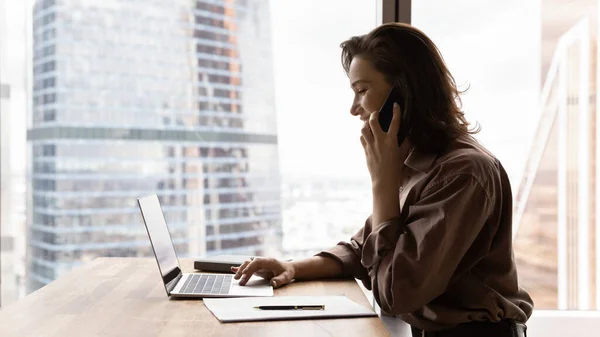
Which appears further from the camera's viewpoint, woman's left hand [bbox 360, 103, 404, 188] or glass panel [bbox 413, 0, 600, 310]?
glass panel [bbox 413, 0, 600, 310]

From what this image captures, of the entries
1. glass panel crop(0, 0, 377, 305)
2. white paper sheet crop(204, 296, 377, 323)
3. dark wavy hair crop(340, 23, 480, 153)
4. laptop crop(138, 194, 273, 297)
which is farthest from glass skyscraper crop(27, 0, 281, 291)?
white paper sheet crop(204, 296, 377, 323)

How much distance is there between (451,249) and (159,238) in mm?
765

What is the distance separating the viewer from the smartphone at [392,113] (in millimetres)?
1600

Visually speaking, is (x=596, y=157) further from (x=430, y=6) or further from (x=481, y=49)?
(x=430, y=6)

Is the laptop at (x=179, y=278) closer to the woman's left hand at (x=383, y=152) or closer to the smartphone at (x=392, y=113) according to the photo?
the woman's left hand at (x=383, y=152)

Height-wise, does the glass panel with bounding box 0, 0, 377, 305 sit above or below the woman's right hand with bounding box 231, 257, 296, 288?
above

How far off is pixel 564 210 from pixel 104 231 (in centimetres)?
197

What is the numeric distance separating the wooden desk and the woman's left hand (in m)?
0.29

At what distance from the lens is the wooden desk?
1251 mm

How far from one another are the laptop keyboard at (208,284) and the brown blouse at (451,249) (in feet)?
1.26

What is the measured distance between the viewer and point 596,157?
8.96ft

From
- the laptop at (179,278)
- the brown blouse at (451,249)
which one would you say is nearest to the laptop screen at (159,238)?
the laptop at (179,278)

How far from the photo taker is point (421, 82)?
1.60 meters

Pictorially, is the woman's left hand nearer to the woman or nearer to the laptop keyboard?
the woman
